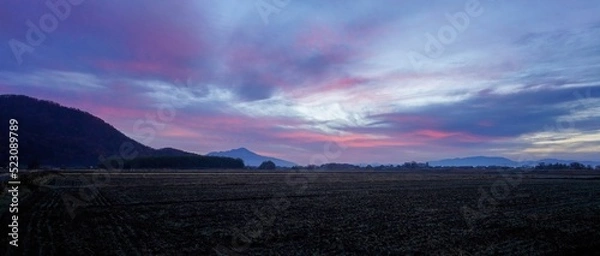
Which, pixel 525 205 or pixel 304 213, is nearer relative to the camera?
pixel 304 213

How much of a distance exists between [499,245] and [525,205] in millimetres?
15031

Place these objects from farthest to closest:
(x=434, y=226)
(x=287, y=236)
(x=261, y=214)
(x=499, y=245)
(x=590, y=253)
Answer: (x=261, y=214) → (x=434, y=226) → (x=287, y=236) → (x=499, y=245) → (x=590, y=253)

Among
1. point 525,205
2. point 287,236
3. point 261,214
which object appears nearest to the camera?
point 287,236

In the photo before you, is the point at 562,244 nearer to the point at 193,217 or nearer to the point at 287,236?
the point at 287,236

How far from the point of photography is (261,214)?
68.2 ft

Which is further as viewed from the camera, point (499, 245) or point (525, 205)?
point (525, 205)

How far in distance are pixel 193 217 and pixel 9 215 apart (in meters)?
8.38

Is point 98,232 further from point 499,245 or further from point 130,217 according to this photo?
point 499,245

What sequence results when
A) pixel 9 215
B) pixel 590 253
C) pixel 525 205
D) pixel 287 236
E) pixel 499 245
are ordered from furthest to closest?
pixel 525 205 → pixel 9 215 → pixel 287 236 → pixel 499 245 → pixel 590 253

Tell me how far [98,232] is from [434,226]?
44.1ft

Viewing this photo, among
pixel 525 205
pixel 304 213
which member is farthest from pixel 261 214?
pixel 525 205

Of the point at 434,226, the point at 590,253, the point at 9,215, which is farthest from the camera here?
the point at 9,215

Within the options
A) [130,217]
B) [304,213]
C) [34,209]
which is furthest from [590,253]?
[34,209]

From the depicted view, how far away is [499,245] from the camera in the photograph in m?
13.1
